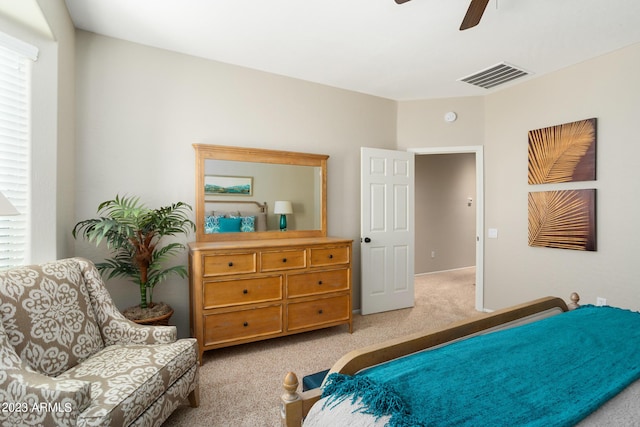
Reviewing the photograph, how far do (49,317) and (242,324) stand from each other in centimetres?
138

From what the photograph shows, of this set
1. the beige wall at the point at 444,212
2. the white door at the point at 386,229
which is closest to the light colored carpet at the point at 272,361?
the white door at the point at 386,229

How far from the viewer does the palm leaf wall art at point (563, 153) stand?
3104 mm

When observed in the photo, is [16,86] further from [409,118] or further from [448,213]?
[448,213]

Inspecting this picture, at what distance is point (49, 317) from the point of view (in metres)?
1.63

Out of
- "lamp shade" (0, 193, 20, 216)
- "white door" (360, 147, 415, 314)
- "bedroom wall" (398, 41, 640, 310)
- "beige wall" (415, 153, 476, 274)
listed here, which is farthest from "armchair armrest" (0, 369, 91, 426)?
"beige wall" (415, 153, 476, 274)

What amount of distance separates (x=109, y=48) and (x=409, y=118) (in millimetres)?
3327

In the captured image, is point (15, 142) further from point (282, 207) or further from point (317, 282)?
point (317, 282)

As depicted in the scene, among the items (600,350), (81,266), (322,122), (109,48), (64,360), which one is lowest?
(64,360)

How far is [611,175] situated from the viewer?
2979mm

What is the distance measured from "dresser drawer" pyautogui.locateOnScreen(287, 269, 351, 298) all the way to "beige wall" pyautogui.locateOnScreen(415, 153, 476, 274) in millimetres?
3386

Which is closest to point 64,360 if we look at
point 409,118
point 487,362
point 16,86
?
point 16,86

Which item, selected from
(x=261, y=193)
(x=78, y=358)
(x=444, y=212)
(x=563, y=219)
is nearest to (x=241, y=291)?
(x=261, y=193)

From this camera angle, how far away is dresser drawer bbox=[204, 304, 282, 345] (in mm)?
2635

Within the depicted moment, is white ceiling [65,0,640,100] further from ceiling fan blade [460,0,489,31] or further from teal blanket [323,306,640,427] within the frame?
teal blanket [323,306,640,427]
